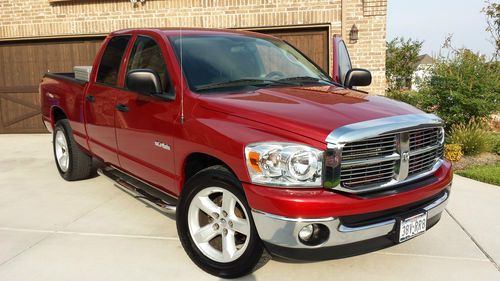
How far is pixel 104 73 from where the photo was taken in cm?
486

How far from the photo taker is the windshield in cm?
373

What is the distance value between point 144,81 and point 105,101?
1.22m

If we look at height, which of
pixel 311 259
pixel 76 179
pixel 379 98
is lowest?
pixel 76 179

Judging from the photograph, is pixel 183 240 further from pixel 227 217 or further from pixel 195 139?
pixel 195 139

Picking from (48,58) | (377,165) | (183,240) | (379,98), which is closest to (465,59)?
(379,98)

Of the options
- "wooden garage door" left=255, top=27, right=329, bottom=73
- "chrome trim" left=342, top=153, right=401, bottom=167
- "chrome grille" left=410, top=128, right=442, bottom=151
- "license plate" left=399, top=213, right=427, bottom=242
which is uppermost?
"wooden garage door" left=255, top=27, right=329, bottom=73

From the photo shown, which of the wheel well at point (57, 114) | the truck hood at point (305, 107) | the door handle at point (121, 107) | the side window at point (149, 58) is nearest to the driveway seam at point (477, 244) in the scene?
the truck hood at point (305, 107)

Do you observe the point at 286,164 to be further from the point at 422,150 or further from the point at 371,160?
the point at 422,150

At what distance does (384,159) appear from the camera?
291 centimetres

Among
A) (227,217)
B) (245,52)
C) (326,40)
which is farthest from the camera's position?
(326,40)

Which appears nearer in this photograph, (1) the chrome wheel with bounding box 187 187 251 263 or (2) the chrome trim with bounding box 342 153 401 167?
(2) the chrome trim with bounding box 342 153 401 167

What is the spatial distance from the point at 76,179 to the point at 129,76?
304cm

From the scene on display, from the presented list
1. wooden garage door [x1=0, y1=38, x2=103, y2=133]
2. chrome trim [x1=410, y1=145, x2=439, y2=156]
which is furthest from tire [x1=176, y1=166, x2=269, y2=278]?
wooden garage door [x1=0, y1=38, x2=103, y2=133]

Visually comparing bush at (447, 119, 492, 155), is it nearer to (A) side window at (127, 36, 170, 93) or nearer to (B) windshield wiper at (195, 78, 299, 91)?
(B) windshield wiper at (195, 78, 299, 91)
